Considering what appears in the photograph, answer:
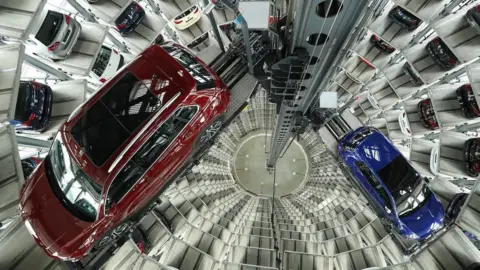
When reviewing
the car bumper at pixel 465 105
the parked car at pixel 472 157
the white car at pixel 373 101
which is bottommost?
the parked car at pixel 472 157

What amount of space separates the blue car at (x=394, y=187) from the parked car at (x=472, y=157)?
4.06 ft

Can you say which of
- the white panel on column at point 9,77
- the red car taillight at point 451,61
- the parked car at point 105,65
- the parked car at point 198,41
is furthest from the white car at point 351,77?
the white panel on column at point 9,77

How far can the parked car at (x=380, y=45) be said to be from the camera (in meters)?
9.43

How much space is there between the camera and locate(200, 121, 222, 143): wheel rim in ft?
19.0

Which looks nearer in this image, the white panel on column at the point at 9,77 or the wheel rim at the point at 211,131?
the white panel on column at the point at 9,77

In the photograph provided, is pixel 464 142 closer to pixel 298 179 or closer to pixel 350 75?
pixel 350 75

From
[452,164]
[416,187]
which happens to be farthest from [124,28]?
[452,164]

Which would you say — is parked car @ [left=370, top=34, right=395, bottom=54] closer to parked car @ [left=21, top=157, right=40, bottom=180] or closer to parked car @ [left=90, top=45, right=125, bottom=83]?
parked car @ [left=90, top=45, right=125, bottom=83]

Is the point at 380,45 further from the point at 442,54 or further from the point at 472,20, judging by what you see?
the point at 472,20

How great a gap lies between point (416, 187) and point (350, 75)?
5468 mm

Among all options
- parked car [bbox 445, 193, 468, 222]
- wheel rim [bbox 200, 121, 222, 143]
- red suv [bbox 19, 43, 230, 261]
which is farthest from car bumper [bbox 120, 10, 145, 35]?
parked car [bbox 445, 193, 468, 222]

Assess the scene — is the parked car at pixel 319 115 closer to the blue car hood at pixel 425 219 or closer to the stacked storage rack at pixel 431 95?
the stacked storage rack at pixel 431 95

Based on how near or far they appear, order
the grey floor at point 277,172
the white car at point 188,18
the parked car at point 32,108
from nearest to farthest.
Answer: the parked car at point 32,108 → the white car at point 188,18 → the grey floor at point 277,172

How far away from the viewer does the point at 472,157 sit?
7320 mm
